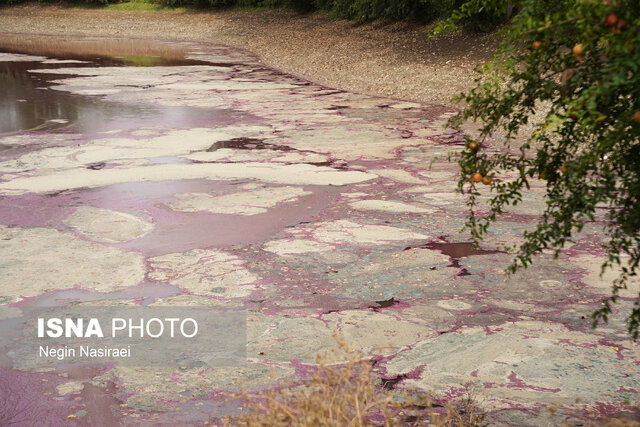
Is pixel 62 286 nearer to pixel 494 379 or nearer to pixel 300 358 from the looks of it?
pixel 300 358

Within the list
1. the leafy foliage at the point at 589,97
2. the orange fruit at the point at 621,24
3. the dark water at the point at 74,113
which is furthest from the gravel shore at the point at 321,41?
the orange fruit at the point at 621,24

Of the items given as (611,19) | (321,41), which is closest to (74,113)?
(611,19)

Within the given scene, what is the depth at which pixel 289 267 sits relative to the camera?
6.33 metres

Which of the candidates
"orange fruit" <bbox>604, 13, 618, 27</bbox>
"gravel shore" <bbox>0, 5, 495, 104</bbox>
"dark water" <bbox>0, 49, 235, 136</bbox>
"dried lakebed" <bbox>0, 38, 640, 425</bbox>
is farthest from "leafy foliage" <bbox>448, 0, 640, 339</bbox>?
"gravel shore" <bbox>0, 5, 495, 104</bbox>

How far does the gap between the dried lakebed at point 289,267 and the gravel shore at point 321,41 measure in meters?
5.59

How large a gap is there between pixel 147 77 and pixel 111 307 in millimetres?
15008

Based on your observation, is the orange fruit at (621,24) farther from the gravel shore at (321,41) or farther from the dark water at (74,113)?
the gravel shore at (321,41)

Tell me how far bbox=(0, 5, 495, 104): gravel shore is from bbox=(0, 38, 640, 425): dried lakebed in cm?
559

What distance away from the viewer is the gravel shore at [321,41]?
17922 millimetres

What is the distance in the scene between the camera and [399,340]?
5.02 metres

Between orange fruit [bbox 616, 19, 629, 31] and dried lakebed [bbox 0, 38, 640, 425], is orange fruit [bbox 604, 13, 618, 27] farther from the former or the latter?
dried lakebed [bbox 0, 38, 640, 425]

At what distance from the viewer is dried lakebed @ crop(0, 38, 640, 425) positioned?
444cm

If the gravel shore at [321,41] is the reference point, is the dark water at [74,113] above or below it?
below

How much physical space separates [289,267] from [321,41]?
2091 cm
